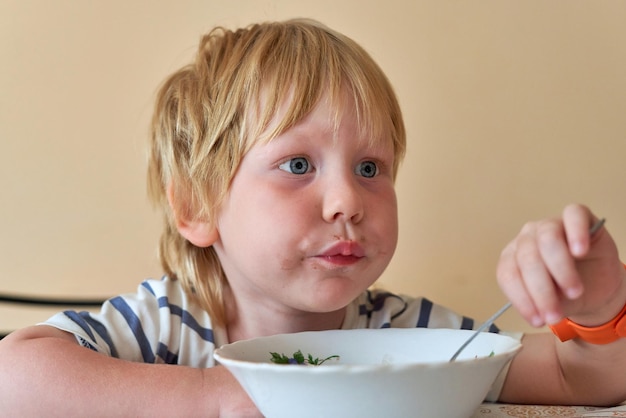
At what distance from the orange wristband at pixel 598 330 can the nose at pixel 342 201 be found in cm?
27

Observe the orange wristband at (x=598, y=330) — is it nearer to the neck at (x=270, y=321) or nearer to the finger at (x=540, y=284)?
the finger at (x=540, y=284)

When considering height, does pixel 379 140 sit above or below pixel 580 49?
below

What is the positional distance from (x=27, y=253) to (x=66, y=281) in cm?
9

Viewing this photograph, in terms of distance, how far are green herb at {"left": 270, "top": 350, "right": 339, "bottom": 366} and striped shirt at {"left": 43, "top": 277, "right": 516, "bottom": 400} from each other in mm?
229

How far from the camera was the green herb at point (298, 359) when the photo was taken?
0.81 metres

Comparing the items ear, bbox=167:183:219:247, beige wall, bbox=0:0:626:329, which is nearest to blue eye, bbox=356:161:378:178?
ear, bbox=167:183:219:247

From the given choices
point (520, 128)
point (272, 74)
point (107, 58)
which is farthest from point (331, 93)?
point (107, 58)

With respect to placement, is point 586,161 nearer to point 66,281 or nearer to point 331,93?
point 331,93

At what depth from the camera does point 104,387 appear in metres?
0.80

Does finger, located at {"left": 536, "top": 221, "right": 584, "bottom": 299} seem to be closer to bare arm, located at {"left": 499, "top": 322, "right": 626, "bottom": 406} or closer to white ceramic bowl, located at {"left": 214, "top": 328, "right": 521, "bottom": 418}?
white ceramic bowl, located at {"left": 214, "top": 328, "right": 521, "bottom": 418}

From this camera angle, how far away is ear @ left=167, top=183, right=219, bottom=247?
1043 millimetres

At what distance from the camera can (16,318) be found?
1534 mm

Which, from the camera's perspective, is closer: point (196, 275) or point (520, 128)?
point (196, 275)

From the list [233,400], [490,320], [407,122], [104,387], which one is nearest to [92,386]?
[104,387]
